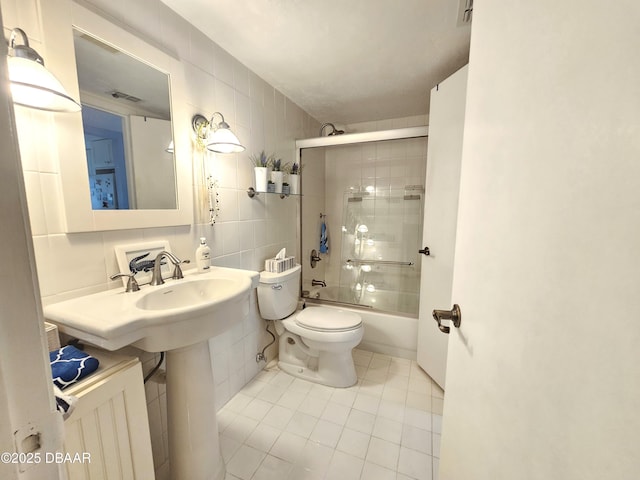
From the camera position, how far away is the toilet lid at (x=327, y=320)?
1.70 meters

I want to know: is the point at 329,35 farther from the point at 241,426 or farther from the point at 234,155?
the point at 241,426

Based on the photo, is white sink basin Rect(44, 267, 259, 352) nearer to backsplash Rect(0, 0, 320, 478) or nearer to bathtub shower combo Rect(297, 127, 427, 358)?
backsplash Rect(0, 0, 320, 478)

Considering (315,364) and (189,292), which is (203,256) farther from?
(315,364)

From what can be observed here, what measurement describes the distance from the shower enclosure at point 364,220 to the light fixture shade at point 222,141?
0.98 metres

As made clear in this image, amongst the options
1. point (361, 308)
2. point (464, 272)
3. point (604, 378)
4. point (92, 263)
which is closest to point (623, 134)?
point (604, 378)

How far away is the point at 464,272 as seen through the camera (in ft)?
2.24

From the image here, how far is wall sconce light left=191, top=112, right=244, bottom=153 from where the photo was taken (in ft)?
4.21

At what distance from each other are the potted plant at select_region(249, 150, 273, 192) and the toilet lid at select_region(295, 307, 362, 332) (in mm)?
936

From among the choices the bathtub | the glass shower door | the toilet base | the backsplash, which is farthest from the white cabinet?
the glass shower door

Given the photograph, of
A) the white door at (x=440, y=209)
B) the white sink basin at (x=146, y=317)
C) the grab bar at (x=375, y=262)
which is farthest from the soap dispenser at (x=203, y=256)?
the grab bar at (x=375, y=262)

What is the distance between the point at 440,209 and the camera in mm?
1630

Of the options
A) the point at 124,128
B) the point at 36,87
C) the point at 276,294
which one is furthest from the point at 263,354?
the point at 36,87

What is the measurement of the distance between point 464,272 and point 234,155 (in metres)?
1.38

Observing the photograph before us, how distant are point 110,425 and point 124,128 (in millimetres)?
1055
